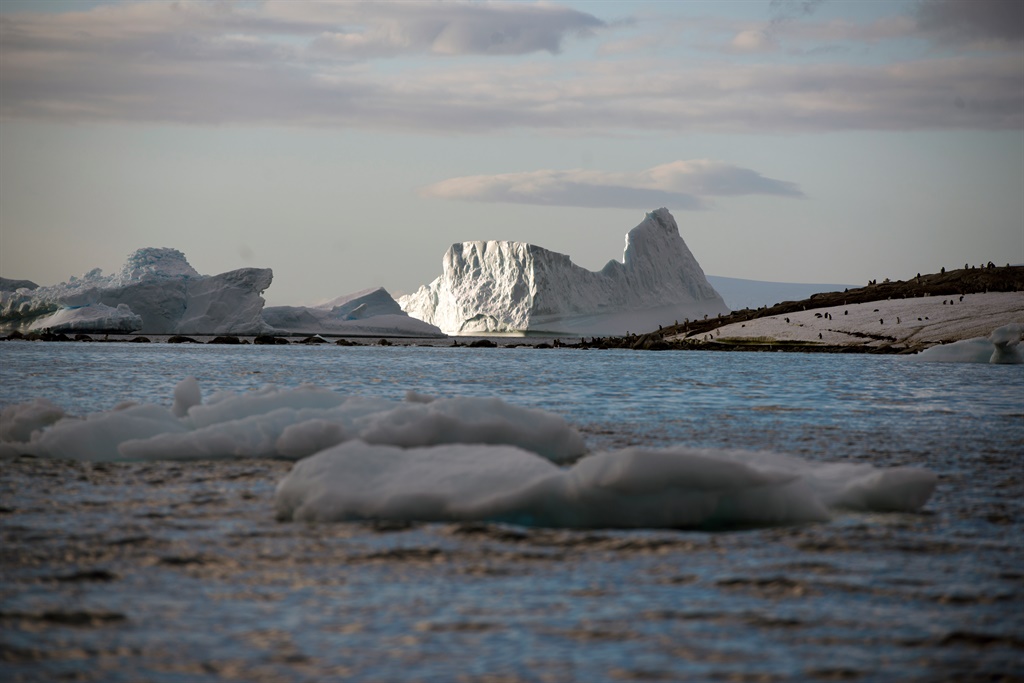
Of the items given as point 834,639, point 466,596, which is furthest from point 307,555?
point 834,639

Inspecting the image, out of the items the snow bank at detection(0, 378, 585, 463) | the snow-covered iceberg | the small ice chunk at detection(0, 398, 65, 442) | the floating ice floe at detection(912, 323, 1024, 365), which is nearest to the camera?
the snow bank at detection(0, 378, 585, 463)

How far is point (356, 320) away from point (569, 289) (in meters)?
28.9

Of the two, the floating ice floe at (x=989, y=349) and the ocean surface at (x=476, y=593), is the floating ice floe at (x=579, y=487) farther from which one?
the floating ice floe at (x=989, y=349)

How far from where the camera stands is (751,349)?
76875mm

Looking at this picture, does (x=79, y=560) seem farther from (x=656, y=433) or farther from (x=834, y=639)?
(x=656, y=433)

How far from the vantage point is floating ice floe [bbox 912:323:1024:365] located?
42000mm

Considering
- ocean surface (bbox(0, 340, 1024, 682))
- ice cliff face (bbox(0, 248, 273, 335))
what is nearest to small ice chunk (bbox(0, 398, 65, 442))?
ocean surface (bbox(0, 340, 1024, 682))

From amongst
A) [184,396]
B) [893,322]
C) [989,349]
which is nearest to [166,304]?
[893,322]

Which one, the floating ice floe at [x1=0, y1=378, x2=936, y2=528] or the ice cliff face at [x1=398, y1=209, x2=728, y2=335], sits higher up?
the ice cliff face at [x1=398, y1=209, x2=728, y2=335]

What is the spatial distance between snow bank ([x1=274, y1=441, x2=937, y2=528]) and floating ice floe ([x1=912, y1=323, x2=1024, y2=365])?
37.5m

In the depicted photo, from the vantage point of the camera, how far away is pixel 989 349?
48094 mm

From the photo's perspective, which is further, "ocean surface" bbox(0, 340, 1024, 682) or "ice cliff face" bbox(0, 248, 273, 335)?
"ice cliff face" bbox(0, 248, 273, 335)

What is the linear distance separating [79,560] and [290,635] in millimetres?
2221

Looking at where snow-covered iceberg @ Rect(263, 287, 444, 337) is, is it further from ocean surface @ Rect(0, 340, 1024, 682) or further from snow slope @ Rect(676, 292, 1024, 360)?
ocean surface @ Rect(0, 340, 1024, 682)
